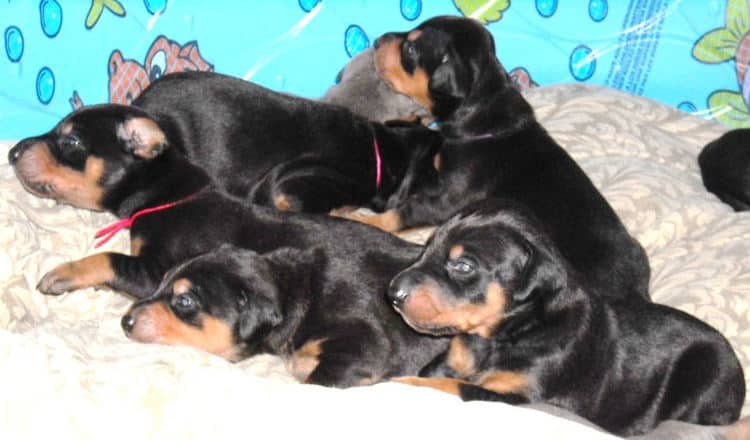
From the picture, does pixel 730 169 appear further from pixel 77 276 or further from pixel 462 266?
pixel 77 276

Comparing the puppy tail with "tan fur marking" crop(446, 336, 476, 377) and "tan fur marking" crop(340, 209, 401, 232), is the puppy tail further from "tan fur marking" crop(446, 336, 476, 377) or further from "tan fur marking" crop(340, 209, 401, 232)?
"tan fur marking" crop(340, 209, 401, 232)

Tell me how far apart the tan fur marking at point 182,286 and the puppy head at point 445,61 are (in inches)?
77.4

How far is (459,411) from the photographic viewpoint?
3.16 metres

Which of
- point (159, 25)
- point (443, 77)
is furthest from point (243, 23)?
point (443, 77)

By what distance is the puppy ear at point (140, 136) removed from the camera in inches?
173

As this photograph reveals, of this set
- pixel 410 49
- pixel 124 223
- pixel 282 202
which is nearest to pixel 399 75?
pixel 410 49

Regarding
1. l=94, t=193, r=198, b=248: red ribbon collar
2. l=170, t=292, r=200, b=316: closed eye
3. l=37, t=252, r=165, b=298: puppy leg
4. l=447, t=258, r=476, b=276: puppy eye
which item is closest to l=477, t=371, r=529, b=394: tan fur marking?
l=447, t=258, r=476, b=276: puppy eye

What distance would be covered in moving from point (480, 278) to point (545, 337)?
0.34 m

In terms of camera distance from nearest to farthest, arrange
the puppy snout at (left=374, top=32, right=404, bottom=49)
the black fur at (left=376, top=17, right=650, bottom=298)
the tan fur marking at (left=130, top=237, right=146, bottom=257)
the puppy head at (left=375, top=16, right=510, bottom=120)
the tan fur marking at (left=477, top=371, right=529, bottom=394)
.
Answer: the tan fur marking at (left=477, top=371, right=529, bottom=394), the tan fur marking at (left=130, top=237, right=146, bottom=257), the black fur at (left=376, top=17, right=650, bottom=298), the puppy head at (left=375, top=16, right=510, bottom=120), the puppy snout at (left=374, top=32, right=404, bottom=49)

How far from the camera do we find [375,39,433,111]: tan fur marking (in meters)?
5.32

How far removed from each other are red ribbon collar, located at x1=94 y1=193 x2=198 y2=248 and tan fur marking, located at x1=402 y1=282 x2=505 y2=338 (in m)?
1.35

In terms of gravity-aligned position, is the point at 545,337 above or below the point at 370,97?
below

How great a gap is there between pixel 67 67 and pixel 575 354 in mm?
3474

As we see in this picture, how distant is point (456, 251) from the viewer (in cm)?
355
